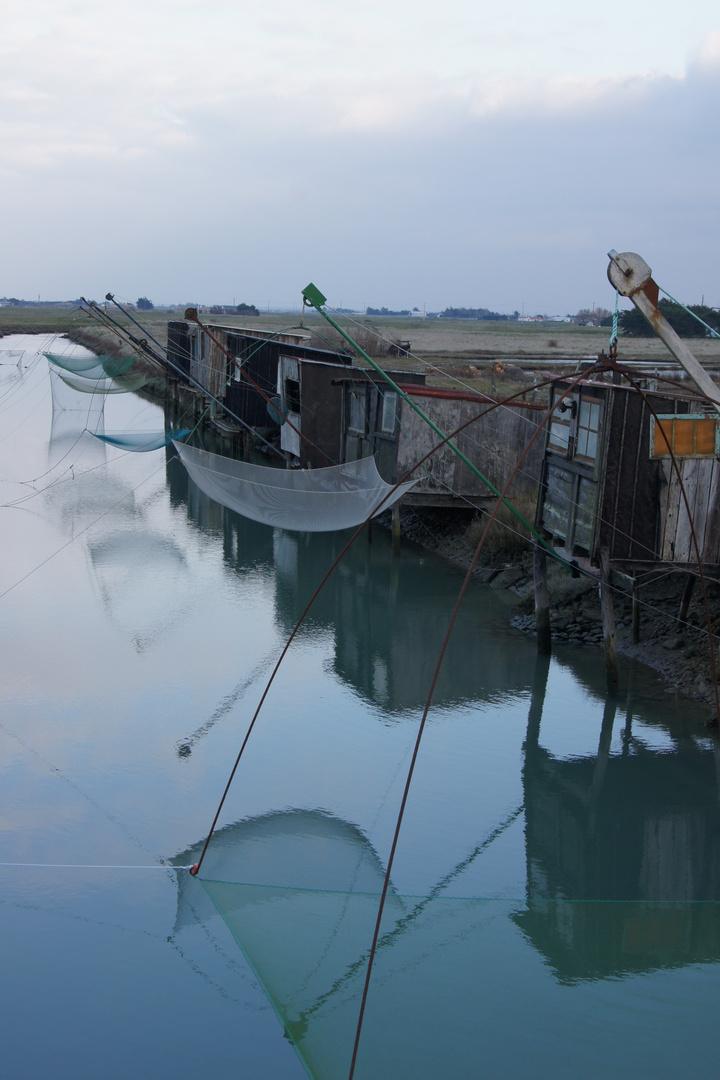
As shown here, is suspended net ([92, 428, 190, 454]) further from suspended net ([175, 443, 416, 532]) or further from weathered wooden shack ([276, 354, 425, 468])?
suspended net ([175, 443, 416, 532])

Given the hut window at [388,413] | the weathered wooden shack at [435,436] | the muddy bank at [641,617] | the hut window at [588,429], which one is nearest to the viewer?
the hut window at [588,429]

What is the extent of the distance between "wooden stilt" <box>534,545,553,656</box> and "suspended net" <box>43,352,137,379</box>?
49.7 feet

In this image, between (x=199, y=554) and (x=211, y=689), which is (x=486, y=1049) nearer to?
(x=211, y=689)

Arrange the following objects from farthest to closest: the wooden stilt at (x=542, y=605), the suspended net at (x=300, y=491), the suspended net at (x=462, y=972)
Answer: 1. the suspended net at (x=300, y=491)
2. the wooden stilt at (x=542, y=605)
3. the suspended net at (x=462, y=972)

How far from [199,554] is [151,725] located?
21.0 feet

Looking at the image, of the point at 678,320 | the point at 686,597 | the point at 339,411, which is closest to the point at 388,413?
the point at 339,411

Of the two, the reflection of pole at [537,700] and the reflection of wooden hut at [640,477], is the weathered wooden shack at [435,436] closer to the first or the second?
the reflection of wooden hut at [640,477]

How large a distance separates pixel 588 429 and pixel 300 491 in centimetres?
399

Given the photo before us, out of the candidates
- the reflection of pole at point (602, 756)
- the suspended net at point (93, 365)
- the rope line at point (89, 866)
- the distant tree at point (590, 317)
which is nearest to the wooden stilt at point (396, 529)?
the reflection of pole at point (602, 756)

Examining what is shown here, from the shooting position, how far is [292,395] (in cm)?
1727

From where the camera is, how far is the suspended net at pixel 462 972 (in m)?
3.84

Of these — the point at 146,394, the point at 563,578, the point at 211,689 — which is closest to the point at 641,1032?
the point at 211,689

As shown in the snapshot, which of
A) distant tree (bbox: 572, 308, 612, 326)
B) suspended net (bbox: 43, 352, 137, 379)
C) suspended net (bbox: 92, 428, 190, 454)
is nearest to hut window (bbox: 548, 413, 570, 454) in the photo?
suspended net (bbox: 92, 428, 190, 454)

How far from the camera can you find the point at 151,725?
25.8 ft
